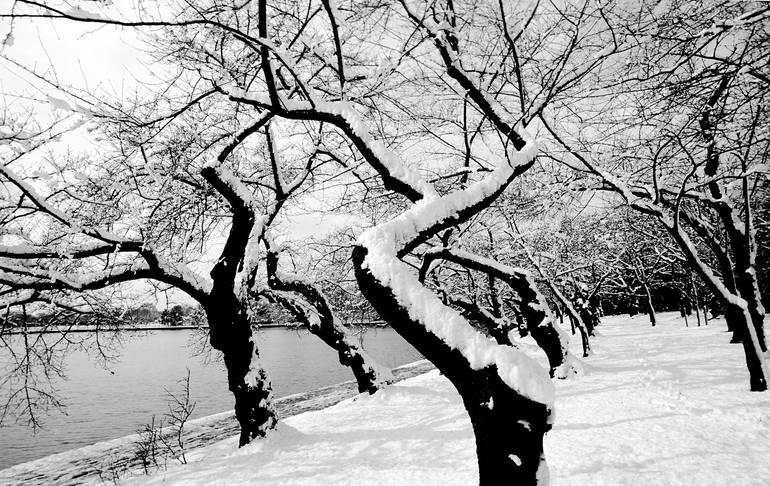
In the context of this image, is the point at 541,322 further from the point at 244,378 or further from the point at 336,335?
the point at 244,378

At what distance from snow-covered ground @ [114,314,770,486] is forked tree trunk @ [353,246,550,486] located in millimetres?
2563

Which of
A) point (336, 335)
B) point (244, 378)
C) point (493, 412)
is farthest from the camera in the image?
point (336, 335)

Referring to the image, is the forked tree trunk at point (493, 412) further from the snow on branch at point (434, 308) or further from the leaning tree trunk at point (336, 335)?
the leaning tree trunk at point (336, 335)

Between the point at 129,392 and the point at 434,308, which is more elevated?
the point at 434,308

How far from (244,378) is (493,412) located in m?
6.37

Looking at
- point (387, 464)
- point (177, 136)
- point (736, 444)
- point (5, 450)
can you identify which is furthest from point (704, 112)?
point (5, 450)

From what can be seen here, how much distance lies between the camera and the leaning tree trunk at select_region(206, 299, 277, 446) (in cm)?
777

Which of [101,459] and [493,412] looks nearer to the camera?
[493,412]

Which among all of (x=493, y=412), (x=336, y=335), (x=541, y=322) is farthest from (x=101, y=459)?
(x=493, y=412)

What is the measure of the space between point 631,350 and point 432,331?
53.6ft

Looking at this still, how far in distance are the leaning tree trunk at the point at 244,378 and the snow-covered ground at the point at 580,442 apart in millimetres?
→ 401

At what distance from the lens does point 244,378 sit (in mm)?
7832

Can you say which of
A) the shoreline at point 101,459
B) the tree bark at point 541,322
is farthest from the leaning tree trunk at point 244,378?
the tree bark at point 541,322

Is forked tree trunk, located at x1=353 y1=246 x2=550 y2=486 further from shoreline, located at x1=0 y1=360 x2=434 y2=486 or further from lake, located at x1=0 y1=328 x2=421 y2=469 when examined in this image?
lake, located at x1=0 y1=328 x2=421 y2=469
